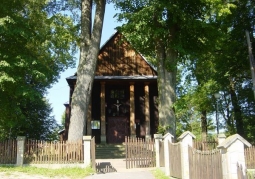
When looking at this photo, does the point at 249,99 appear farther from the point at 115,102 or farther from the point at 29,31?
the point at 29,31

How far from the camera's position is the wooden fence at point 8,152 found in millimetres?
14445

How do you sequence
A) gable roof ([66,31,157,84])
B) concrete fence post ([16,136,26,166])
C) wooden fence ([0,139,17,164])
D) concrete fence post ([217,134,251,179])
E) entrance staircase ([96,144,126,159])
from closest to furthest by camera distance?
concrete fence post ([217,134,251,179]), concrete fence post ([16,136,26,166]), wooden fence ([0,139,17,164]), entrance staircase ([96,144,126,159]), gable roof ([66,31,157,84])

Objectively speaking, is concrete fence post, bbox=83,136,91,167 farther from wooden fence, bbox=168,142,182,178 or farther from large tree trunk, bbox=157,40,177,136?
large tree trunk, bbox=157,40,177,136

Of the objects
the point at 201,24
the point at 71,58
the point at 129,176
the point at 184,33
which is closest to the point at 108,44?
the point at 71,58

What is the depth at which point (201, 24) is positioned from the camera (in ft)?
52.5

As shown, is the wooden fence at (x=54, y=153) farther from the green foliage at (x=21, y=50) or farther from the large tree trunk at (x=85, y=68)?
the green foliage at (x=21, y=50)

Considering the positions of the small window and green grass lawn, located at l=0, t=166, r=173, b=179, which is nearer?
green grass lawn, located at l=0, t=166, r=173, b=179

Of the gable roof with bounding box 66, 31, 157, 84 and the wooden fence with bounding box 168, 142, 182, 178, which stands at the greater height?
the gable roof with bounding box 66, 31, 157, 84

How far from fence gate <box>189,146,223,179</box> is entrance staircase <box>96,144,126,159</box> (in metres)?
10.9

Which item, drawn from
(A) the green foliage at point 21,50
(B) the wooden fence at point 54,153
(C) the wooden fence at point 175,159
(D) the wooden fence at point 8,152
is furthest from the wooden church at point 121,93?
(C) the wooden fence at point 175,159

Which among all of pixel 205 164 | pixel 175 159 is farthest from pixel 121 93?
pixel 205 164

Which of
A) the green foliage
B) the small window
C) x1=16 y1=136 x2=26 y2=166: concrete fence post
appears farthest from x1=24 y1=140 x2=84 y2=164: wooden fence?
the small window

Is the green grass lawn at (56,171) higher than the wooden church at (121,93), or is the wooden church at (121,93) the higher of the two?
the wooden church at (121,93)

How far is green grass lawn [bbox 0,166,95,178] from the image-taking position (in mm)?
12727
